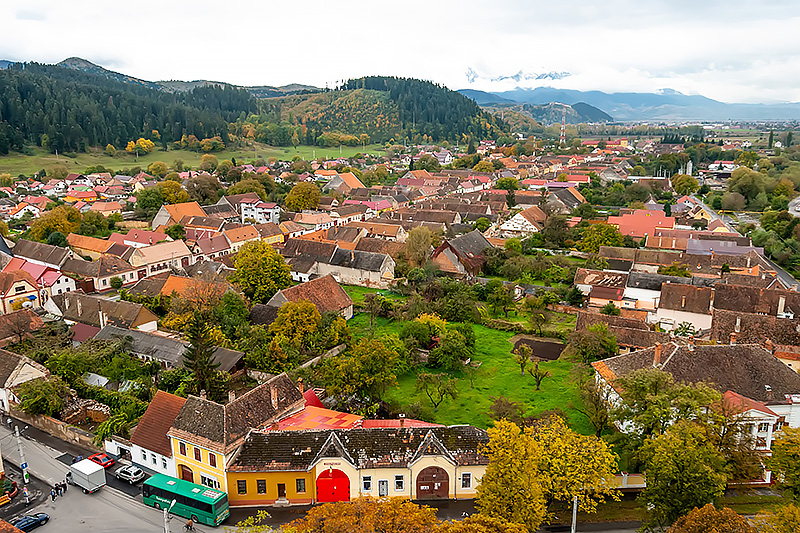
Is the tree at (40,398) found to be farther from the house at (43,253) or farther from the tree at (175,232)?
the tree at (175,232)

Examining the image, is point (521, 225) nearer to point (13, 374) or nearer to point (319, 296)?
point (319, 296)

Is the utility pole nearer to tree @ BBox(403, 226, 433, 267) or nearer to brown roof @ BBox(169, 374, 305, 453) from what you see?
brown roof @ BBox(169, 374, 305, 453)

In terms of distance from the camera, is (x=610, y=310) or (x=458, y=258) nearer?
(x=610, y=310)

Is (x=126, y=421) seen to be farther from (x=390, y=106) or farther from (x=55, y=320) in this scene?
(x=390, y=106)

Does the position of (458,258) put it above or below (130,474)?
above

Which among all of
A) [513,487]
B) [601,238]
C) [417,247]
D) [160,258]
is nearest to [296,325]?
[513,487]

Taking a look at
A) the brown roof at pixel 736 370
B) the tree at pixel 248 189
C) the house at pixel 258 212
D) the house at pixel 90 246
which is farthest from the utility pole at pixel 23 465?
the tree at pixel 248 189
